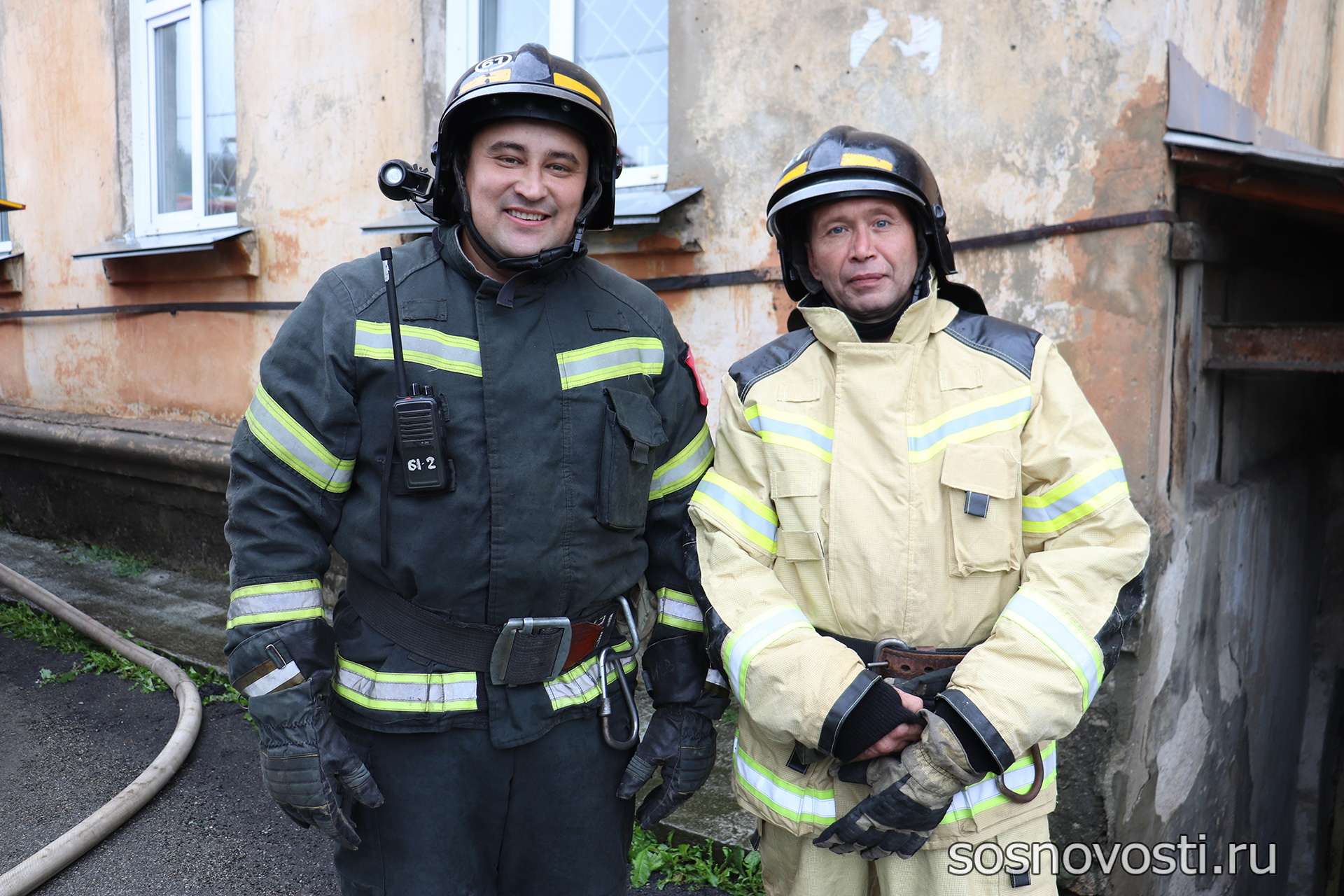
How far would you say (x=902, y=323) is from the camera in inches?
80.2

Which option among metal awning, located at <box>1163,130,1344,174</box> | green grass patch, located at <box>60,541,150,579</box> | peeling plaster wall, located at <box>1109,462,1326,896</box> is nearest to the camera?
metal awning, located at <box>1163,130,1344,174</box>

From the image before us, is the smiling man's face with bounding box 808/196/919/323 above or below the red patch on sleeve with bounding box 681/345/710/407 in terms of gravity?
above

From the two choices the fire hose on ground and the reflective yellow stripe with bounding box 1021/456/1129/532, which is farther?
the fire hose on ground

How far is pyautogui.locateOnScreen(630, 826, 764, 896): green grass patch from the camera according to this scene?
3.20 metres

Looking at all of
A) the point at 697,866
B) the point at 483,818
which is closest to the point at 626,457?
the point at 483,818

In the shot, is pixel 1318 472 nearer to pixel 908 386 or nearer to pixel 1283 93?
pixel 1283 93

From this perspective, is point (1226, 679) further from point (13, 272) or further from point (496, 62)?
point (13, 272)

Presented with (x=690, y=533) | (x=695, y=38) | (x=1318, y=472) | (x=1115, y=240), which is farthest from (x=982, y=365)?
(x=1318, y=472)

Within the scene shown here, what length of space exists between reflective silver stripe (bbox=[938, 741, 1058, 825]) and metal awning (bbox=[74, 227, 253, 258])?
206 inches

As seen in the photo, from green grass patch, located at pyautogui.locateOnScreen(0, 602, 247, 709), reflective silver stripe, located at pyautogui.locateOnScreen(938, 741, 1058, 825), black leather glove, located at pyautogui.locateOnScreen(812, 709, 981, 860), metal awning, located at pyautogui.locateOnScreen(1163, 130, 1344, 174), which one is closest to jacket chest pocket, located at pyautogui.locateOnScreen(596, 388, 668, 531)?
black leather glove, located at pyautogui.locateOnScreen(812, 709, 981, 860)

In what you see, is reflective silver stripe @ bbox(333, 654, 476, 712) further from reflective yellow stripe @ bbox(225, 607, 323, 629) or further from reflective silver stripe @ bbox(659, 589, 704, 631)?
reflective silver stripe @ bbox(659, 589, 704, 631)

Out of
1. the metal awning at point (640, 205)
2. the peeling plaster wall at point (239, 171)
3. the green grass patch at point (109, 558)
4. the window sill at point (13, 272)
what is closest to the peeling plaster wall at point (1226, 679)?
the metal awning at point (640, 205)

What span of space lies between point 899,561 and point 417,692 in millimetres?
975

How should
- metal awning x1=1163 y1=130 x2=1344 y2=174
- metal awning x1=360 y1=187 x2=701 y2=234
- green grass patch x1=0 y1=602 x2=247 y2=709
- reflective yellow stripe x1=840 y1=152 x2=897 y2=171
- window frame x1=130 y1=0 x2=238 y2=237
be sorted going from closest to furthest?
reflective yellow stripe x1=840 y1=152 x2=897 y2=171 → metal awning x1=1163 y1=130 x2=1344 y2=174 → metal awning x1=360 y1=187 x2=701 y2=234 → green grass patch x1=0 y1=602 x2=247 y2=709 → window frame x1=130 y1=0 x2=238 y2=237
